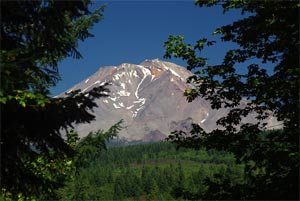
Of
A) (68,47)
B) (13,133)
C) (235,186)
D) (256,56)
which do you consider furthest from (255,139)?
(13,133)

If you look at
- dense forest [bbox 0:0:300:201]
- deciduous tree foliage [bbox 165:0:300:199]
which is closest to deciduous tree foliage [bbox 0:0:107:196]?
dense forest [bbox 0:0:300:201]

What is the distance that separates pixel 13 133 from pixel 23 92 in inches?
44.8

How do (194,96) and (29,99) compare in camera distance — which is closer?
(29,99)

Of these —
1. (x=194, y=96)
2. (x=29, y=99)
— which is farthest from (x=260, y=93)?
(x=29, y=99)

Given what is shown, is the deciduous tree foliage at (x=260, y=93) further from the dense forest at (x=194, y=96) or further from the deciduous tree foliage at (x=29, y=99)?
the deciduous tree foliage at (x=29, y=99)

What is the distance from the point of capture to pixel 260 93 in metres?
11.4

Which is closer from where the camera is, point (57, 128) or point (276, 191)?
point (57, 128)

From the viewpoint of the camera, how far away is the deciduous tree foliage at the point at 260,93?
1086cm

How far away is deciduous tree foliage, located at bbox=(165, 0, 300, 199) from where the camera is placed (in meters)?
10.9

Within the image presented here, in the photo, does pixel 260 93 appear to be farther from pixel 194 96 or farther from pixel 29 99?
pixel 29 99

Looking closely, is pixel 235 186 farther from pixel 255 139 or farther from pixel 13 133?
pixel 13 133

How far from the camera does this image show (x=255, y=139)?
11750 millimetres

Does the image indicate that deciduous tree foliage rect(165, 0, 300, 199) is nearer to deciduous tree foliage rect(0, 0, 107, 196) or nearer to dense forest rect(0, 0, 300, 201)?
dense forest rect(0, 0, 300, 201)

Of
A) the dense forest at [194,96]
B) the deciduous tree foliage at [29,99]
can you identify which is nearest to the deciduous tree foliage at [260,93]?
the dense forest at [194,96]
